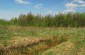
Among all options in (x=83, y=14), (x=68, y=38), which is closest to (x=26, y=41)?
(x=68, y=38)

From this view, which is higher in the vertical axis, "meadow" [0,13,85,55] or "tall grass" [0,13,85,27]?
"tall grass" [0,13,85,27]

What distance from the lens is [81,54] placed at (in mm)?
8273

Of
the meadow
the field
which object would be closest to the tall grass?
the meadow

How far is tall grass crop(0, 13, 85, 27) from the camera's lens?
13648mm

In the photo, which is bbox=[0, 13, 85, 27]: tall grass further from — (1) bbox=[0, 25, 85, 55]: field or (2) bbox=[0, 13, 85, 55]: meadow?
(1) bbox=[0, 25, 85, 55]: field

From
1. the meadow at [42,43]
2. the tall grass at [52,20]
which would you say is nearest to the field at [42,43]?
the meadow at [42,43]

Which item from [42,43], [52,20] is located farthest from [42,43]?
[52,20]

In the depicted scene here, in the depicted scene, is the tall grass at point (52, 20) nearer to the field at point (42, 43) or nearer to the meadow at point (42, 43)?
the meadow at point (42, 43)

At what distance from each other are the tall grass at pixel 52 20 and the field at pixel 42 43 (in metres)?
3.33

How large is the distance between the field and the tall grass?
10.9 ft

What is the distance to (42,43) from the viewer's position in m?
9.07

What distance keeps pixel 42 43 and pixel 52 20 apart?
4.88 metres

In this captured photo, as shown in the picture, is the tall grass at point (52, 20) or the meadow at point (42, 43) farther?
the tall grass at point (52, 20)

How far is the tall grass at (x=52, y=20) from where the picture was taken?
1365 cm
